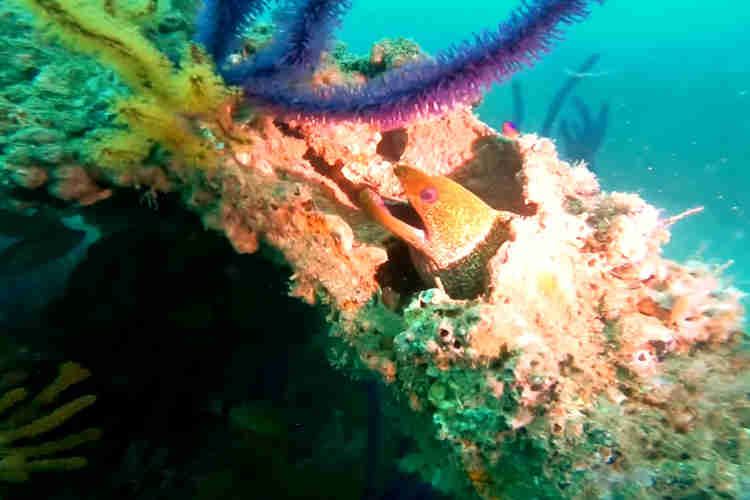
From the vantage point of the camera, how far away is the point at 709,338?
2270mm

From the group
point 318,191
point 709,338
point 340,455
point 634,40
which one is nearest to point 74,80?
point 318,191

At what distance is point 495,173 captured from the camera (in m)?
2.81

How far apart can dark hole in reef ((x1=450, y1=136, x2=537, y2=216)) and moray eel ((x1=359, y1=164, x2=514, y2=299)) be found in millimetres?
629

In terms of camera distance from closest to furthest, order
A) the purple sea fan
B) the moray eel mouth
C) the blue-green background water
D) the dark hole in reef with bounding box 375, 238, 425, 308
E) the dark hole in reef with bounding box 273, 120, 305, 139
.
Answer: the purple sea fan
the moray eel mouth
the dark hole in reef with bounding box 375, 238, 425, 308
the dark hole in reef with bounding box 273, 120, 305, 139
the blue-green background water

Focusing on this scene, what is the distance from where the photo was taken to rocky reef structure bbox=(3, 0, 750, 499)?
148 centimetres

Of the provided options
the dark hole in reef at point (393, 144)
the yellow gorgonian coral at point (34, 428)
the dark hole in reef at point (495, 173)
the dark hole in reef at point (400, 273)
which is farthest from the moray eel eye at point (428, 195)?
the yellow gorgonian coral at point (34, 428)

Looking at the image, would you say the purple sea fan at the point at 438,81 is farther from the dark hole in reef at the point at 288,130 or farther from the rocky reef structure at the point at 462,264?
the dark hole in reef at the point at 288,130

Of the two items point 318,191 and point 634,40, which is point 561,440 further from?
point 634,40

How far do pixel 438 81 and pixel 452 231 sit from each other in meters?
0.84

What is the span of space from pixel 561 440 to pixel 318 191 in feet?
5.72

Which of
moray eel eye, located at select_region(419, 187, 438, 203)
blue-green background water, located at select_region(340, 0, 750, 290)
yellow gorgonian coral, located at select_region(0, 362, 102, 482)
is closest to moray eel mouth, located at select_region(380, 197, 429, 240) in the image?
moray eel eye, located at select_region(419, 187, 438, 203)

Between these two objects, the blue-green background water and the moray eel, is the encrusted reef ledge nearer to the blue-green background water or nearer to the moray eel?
the moray eel

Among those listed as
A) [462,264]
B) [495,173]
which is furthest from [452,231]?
[495,173]

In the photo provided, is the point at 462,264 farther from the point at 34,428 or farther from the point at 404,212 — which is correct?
the point at 34,428
